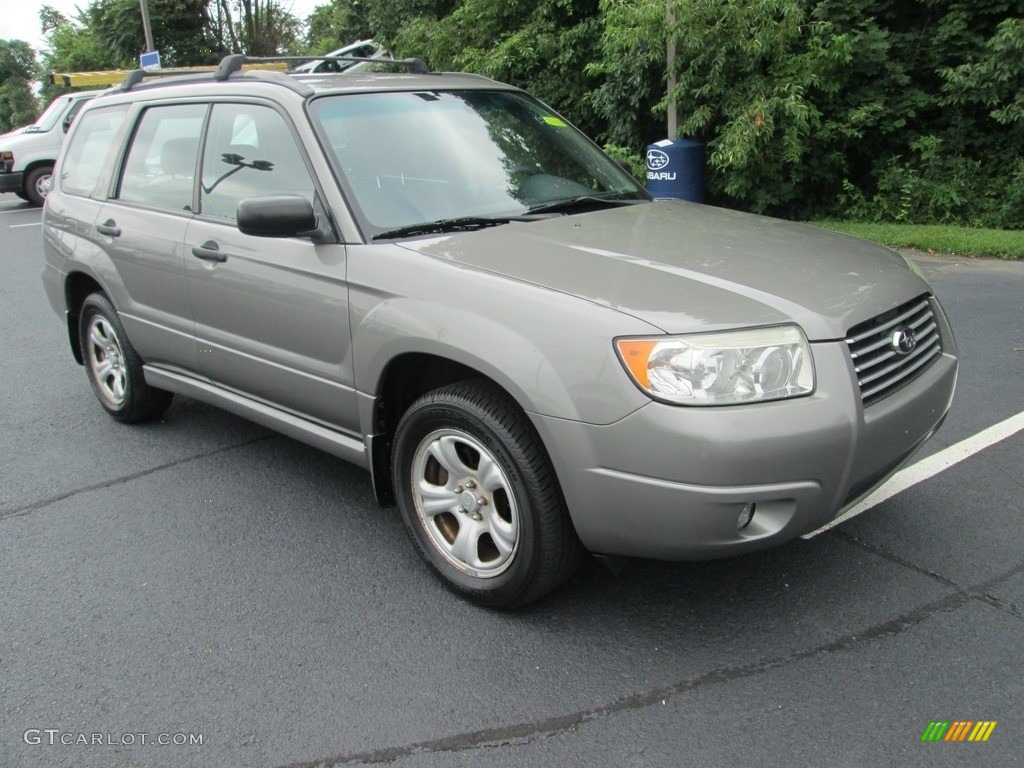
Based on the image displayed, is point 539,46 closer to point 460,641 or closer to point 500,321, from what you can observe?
point 500,321

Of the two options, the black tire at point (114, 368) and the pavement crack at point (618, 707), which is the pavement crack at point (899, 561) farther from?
the black tire at point (114, 368)

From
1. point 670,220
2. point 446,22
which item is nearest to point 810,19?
point 446,22

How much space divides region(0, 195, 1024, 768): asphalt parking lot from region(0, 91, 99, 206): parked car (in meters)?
14.9

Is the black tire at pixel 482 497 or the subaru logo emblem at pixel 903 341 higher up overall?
the subaru logo emblem at pixel 903 341

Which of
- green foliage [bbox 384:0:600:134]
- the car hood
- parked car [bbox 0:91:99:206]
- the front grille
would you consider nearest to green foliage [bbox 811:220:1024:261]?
Result: green foliage [bbox 384:0:600:134]

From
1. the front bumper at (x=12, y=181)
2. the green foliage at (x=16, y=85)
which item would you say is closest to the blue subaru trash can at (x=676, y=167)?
the front bumper at (x=12, y=181)

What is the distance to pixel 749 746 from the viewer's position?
8.23 feet

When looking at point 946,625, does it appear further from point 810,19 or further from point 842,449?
point 810,19

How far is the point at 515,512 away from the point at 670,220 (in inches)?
58.9

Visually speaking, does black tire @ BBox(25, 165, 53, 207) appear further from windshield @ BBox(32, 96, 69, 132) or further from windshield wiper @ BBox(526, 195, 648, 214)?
windshield wiper @ BBox(526, 195, 648, 214)

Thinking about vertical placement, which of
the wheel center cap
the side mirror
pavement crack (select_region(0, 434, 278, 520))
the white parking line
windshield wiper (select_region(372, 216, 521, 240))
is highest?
the side mirror

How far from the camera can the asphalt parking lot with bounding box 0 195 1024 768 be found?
258cm

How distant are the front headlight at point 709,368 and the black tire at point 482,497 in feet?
1.53

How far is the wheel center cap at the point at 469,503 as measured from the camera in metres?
3.16
